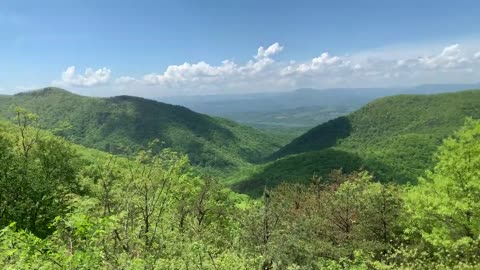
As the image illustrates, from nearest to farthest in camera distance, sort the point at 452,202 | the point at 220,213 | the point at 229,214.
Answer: the point at 452,202 < the point at 220,213 < the point at 229,214

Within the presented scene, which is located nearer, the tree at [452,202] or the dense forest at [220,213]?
the dense forest at [220,213]

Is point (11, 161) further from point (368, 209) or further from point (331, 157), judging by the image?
point (331, 157)

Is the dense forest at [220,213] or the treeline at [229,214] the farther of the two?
the treeline at [229,214]

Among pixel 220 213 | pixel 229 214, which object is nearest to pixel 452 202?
pixel 229 214

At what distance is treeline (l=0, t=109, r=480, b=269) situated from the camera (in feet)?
69.9

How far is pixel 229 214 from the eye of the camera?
4206 centimetres

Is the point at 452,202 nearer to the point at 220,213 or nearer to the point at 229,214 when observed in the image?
the point at 229,214

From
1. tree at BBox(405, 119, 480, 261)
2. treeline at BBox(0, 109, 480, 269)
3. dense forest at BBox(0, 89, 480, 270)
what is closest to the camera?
dense forest at BBox(0, 89, 480, 270)

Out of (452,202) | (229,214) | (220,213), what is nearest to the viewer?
(452,202)

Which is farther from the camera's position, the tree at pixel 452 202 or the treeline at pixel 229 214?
the tree at pixel 452 202

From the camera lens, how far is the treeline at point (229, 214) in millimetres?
21312

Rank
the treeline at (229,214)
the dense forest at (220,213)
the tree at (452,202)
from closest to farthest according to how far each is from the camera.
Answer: the dense forest at (220,213), the treeline at (229,214), the tree at (452,202)

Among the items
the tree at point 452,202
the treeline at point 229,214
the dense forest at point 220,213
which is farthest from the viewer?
the tree at point 452,202

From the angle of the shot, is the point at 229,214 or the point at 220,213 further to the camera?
the point at 229,214
